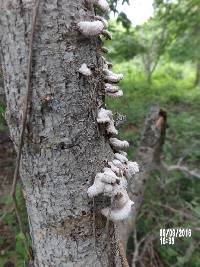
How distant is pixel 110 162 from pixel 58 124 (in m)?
0.30

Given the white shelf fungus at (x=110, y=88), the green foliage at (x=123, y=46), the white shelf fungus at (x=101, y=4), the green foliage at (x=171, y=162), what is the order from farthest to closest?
1. the green foliage at (x=123, y=46)
2. the green foliage at (x=171, y=162)
3. the white shelf fungus at (x=110, y=88)
4. the white shelf fungus at (x=101, y=4)

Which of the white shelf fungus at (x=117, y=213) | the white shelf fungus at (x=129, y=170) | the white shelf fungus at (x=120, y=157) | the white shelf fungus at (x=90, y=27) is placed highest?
the white shelf fungus at (x=90, y=27)

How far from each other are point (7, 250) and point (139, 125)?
4126 millimetres

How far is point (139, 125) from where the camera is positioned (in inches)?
281

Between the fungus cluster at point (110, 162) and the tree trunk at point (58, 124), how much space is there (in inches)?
1.2

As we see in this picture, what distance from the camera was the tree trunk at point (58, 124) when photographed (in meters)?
1.26

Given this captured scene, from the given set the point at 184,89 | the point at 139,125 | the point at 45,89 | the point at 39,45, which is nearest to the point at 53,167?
the point at 45,89


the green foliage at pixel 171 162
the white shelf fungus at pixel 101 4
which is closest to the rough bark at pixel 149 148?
the green foliage at pixel 171 162

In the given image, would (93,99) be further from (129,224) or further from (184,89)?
(184,89)

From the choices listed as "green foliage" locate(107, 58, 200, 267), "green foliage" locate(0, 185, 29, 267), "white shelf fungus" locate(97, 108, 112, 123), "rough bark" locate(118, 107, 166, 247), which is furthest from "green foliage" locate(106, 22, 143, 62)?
"white shelf fungus" locate(97, 108, 112, 123)

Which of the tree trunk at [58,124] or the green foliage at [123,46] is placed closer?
the tree trunk at [58,124]

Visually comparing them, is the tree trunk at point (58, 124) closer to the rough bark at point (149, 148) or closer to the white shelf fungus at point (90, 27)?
the white shelf fungus at point (90, 27)

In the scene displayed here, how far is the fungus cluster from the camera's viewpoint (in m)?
1.31

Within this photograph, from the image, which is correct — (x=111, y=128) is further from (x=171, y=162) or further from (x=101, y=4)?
(x=171, y=162)
